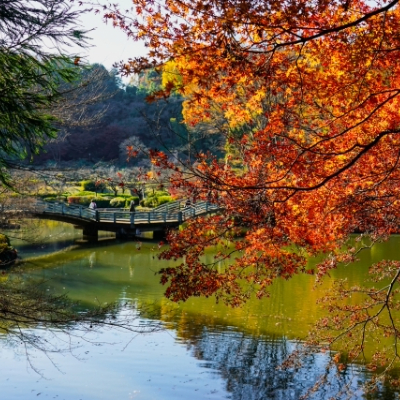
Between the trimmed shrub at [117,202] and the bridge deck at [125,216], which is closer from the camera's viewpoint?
the bridge deck at [125,216]

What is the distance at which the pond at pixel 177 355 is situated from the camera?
27.8ft

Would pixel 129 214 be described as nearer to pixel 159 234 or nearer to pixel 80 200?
pixel 159 234

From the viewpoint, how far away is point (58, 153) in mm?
40875

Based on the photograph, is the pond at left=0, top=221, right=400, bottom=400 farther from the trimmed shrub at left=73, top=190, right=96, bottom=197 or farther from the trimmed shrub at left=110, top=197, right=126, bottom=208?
the trimmed shrub at left=73, top=190, right=96, bottom=197

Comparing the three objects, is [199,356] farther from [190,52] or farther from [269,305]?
[190,52]

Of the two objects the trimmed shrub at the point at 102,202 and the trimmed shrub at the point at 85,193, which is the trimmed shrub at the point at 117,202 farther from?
the trimmed shrub at the point at 85,193

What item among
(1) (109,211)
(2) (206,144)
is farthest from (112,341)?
(2) (206,144)

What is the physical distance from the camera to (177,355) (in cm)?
995

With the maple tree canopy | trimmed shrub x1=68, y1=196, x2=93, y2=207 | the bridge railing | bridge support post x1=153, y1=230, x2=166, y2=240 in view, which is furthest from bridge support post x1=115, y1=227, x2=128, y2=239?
the maple tree canopy

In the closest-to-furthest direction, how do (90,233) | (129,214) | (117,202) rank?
1. (90,233)
2. (129,214)
3. (117,202)

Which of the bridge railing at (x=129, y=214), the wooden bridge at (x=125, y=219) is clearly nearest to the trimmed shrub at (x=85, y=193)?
the wooden bridge at (x=125, y=219)

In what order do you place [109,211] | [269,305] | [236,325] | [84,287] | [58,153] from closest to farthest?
[236,325] < [269,305] < [84,287] < [109,211] < [58,153]

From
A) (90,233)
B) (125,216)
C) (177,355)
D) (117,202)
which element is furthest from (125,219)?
(177,355)

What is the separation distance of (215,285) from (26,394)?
3.12 meters
